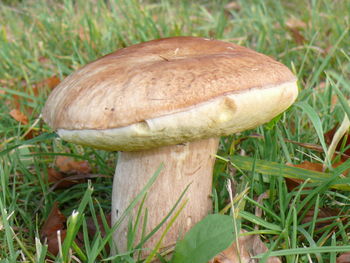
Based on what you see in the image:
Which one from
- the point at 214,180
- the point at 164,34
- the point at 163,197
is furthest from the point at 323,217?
the point at 164,34

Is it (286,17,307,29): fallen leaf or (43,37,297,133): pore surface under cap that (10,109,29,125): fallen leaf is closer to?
(43,37,297,133): pore surface under cap

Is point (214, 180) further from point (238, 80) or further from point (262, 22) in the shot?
point (262, 22)

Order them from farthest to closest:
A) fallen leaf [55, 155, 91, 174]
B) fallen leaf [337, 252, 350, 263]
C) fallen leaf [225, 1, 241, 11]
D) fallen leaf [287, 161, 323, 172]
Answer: fallen leaf [225, 1, 241, 11] < fallen leaf [55, 155, 91, 174] < fallen leaf [287, 161, 323, 172] < fallen leaf [337, 252, 350, 263]

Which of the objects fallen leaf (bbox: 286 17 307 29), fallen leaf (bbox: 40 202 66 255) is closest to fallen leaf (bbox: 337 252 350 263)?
fallen leaf (bbox: 40 202 66 255)

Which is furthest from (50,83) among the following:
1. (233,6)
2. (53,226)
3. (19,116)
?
(233,6)

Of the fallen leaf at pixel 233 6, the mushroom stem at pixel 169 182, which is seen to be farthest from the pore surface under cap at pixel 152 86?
the fallen leaf at pixel 233 6

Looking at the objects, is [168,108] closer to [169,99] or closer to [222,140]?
[169,99]
